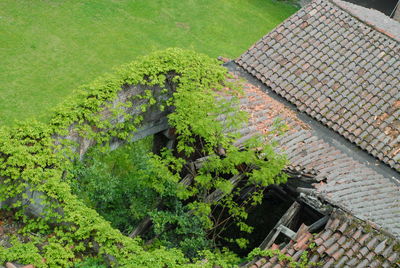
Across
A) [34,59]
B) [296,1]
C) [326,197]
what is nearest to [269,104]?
[326,197]

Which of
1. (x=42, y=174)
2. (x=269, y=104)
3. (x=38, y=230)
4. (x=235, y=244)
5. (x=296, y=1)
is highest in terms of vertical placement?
(x=296, y=1)

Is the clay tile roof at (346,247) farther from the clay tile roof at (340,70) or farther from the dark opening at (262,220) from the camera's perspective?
→ the clay tile roof at (340,70)

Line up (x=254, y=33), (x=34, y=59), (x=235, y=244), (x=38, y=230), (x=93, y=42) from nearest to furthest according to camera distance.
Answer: (x=38, y=230)
(x=235, y=244)
(x=34, y=59)
(x=93, y=42)
(x=254, y=33)

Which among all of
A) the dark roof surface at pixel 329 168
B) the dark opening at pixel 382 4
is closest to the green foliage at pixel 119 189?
the dark roof surface at pixel 329 168

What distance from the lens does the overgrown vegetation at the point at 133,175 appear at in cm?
948

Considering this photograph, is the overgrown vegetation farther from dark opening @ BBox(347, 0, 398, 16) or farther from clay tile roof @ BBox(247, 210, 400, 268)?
dark opening @ BBox(347, 0, 398, 16)

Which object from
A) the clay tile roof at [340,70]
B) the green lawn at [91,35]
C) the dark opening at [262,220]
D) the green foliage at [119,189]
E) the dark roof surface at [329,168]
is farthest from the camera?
the green lawn at [91,35]

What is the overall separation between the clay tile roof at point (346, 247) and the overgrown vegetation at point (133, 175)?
1.27 metres

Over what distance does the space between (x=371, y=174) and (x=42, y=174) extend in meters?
6.85

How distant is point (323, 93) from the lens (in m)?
13.5

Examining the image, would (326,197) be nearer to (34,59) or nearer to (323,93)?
(323,93)

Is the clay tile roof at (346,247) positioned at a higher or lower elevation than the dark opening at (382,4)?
lower

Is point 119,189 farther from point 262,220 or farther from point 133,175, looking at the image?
point 262,220

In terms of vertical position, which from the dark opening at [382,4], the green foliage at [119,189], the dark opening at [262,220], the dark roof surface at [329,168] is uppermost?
the dark opening at [382,4]
